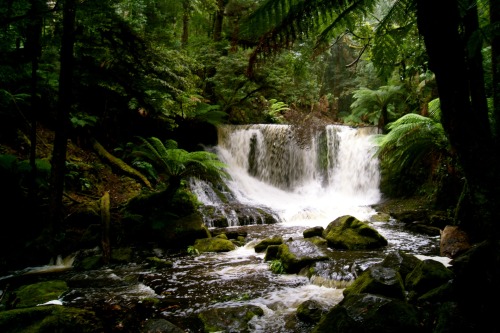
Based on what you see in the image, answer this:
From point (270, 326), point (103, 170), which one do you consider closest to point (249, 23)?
point (270, 326)

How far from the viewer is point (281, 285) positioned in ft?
15.6

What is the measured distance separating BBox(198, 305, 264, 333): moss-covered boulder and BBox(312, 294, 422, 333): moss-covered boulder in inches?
38.4

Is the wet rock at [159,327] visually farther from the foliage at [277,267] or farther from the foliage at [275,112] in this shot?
the foliage at [275,112]

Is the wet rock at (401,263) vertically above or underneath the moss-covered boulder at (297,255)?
above

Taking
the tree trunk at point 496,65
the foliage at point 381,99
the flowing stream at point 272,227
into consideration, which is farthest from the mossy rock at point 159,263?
the foliage at point 381,99

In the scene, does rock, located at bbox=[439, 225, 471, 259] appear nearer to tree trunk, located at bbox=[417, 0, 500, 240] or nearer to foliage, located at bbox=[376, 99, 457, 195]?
foliage, located at bbox=[376, 99, 457, 195]

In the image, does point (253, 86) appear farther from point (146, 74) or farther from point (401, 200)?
point (146, 74)

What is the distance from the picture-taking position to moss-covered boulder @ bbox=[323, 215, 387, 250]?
6.46 m

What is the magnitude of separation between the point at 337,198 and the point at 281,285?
9.07 meters

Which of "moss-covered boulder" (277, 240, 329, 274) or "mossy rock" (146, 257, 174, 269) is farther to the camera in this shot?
"mossy rock" (146, 257, 174, 269)

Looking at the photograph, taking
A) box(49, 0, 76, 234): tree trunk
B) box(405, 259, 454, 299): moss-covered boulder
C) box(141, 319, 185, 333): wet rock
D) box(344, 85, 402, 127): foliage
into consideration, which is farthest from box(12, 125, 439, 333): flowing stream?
box(344, 85, 402, 127): foliage

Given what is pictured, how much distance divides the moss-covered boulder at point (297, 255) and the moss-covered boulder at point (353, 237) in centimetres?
79

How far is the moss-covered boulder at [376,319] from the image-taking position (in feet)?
9.07

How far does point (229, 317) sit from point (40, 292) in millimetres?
2683
